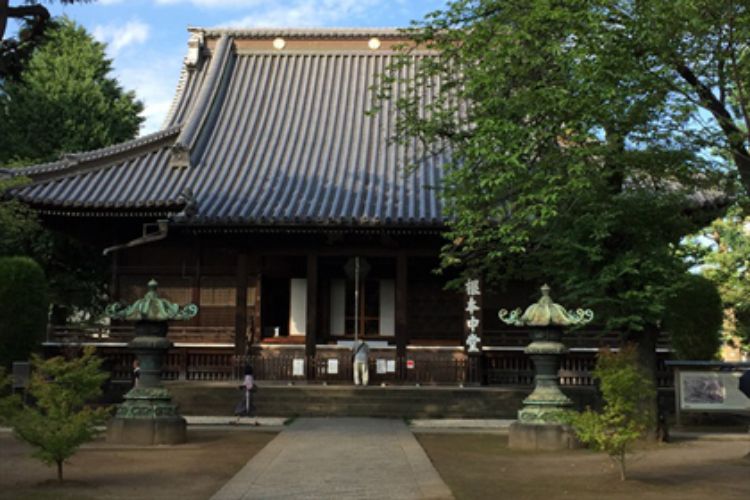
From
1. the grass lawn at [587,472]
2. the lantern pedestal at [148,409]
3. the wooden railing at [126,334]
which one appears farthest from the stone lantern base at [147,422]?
the wooden railing at [126,334]

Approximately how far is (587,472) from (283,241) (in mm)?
11983

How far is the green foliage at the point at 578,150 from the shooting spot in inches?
455

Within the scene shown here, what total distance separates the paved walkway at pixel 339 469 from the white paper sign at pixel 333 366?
4846mm

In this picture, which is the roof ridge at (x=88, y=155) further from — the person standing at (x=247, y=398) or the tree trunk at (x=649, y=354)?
the tree trunk at (x=649, y=354)

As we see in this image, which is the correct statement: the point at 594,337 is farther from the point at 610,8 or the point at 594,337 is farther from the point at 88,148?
the point at 88,148

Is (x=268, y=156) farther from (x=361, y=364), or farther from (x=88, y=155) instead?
(x=361, y=364)

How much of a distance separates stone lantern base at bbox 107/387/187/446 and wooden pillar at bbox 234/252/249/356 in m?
6.34

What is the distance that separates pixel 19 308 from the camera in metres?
18.7

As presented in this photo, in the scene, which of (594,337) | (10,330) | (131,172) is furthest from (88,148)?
(594,337)

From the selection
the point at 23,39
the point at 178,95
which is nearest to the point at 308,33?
the point at 178,95

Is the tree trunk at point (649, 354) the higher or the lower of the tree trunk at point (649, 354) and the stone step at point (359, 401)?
the higher

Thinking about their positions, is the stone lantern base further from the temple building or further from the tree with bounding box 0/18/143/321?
the tree with bounding box 0/18/143/321

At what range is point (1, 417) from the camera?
30.5 ft

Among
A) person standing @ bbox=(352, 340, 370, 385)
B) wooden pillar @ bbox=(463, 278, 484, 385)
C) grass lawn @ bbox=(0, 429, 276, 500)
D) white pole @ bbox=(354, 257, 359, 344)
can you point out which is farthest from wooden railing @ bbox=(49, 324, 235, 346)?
wooden pillar @ bbox=(463, 278, 484, 385)
